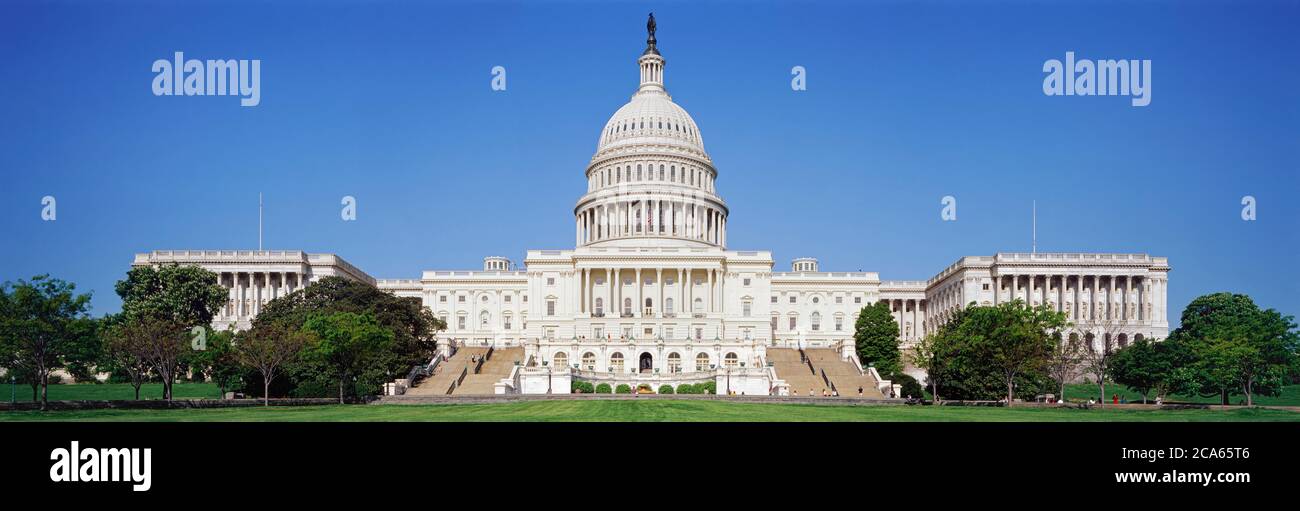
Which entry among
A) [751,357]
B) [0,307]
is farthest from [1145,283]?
[0,307]

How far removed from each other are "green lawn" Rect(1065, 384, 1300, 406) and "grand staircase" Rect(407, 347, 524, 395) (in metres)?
44.1

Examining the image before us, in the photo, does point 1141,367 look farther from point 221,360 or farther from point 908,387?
point 221,360

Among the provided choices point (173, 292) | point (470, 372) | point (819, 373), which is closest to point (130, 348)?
point (470, 372)

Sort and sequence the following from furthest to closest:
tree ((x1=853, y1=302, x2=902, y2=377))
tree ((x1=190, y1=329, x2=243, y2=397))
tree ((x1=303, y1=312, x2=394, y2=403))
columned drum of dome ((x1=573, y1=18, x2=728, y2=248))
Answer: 1. columned drum of dome ((x1=573, y1=18, x2=728, y2=248))
2. tree ((x1=853, y1=302, x2=902, y2=377))
3. tree ((x1=190, y1=329, x2=243, y2=397))
4. tree ((x1=303, y1=312, x2=394, y2=403))

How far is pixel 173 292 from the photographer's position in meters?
87.6

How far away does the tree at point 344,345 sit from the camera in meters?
57.5

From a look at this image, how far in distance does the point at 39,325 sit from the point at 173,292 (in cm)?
4586

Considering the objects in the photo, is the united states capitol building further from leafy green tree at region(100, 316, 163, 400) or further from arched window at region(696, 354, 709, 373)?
leafy green tree at region(100, 316, 163, 400)

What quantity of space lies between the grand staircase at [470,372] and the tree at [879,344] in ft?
107

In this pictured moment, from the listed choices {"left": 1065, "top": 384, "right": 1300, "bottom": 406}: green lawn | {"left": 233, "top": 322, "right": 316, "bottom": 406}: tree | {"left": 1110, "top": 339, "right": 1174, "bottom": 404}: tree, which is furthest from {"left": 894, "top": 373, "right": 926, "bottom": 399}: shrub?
{"left": 233, "top": 322, "right": 316, "bottom": 406}: tree

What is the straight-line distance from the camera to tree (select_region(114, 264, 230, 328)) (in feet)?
278
